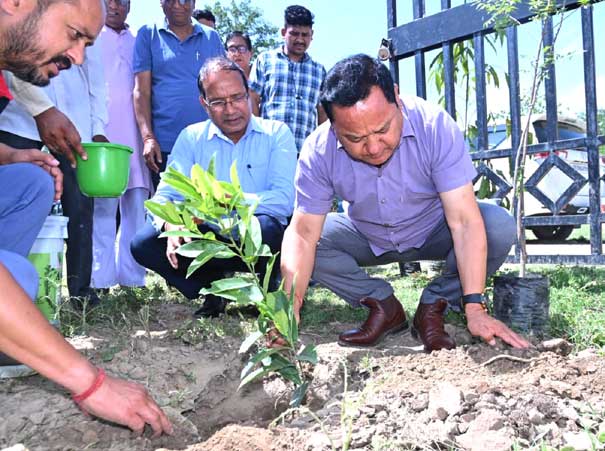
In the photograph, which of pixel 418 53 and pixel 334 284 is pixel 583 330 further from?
pixel 418 53

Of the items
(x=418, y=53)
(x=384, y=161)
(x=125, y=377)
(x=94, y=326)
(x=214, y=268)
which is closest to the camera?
(x=125, y=377)

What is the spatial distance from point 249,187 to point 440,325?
1.31 m

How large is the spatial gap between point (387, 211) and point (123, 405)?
5.04ft

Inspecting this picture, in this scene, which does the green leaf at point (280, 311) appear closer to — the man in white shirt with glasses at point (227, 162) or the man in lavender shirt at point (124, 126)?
the man in white shirt with glasses at point (227, 162)

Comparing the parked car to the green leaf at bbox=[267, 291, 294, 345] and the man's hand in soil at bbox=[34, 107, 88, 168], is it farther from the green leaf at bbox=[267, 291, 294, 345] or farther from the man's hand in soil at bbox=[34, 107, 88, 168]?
the green leaf at bbox=[267, 291, 294, 345]

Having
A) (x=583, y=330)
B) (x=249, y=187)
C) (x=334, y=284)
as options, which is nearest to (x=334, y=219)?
(x=334, y=284)

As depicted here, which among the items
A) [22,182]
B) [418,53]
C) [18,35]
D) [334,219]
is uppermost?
→ [418,53]

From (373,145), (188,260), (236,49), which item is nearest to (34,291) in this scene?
(188,260)

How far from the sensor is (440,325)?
2705 mm

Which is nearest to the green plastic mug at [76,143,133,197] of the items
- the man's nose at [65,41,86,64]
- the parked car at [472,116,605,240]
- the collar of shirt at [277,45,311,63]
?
the man's nose at [65,41,86,64]

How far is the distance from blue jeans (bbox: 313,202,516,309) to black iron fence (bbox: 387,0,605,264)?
175 centimetres

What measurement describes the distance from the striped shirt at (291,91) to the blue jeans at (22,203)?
2474mm

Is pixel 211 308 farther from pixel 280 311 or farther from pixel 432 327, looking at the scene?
pixel 280 311

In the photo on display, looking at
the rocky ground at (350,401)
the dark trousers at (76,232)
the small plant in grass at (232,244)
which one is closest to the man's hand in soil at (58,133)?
the dark trousers at (76,232)
